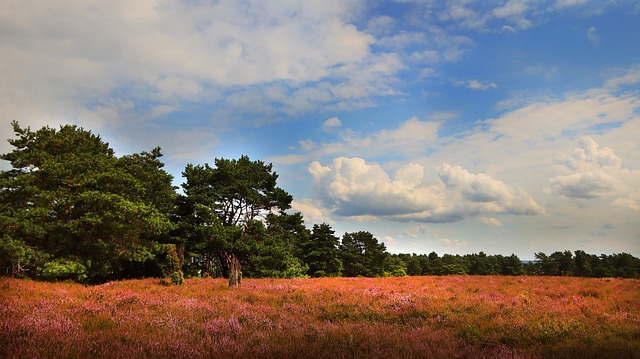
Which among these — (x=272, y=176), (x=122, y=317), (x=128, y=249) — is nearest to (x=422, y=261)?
(x=272, y=176)

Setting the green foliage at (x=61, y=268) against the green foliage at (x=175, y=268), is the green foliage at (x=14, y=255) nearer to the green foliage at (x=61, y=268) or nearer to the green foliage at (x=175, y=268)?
the green foliage at (x=61, y=268)

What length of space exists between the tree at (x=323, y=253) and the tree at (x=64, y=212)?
2892cm

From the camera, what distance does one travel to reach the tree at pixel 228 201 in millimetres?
29062

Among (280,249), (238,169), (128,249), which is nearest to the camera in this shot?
(128,249)

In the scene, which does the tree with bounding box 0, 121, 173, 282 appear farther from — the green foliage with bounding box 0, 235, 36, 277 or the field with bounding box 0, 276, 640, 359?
the field with bounding box 0, 276, 640, 359

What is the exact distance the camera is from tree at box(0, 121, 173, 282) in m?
16.7

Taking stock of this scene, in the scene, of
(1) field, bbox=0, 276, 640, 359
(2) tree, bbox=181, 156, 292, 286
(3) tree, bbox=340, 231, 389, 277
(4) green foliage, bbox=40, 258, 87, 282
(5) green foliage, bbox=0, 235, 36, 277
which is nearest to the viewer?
(1) field, bbox=0, 276, 640, 359

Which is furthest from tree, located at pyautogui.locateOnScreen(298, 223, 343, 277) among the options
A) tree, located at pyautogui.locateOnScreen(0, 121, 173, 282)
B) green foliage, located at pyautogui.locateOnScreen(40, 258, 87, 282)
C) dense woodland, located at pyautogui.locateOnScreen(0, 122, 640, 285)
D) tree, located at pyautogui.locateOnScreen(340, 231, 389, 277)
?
green foliage, located at pyautogui.locateOnScreen(40, 258, 87, 282)

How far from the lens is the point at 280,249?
31344 millimetres

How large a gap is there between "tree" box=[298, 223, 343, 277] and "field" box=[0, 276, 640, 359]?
33.2 metres

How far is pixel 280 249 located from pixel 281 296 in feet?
57.4

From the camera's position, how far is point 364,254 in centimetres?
6194

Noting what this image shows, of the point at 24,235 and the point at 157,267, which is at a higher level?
the point at 24,235

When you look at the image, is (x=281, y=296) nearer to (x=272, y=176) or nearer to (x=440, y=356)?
(x=440, y=356)
